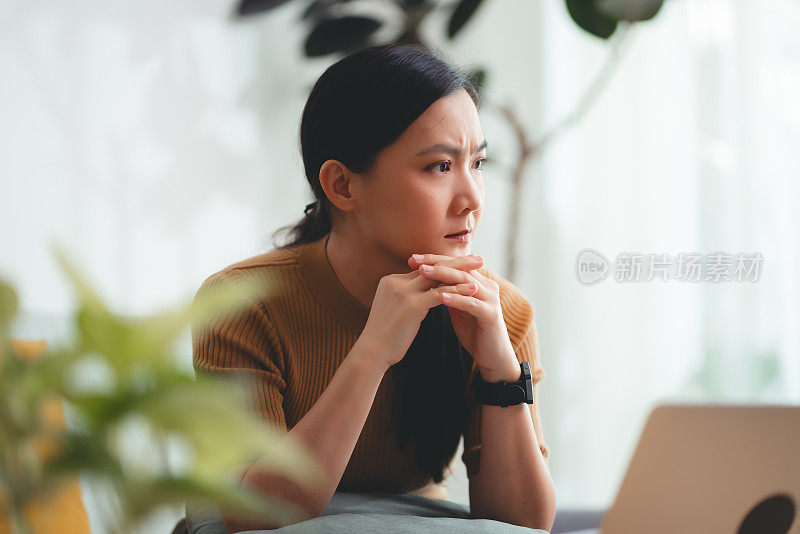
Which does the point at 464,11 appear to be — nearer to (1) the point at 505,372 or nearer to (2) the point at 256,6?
(2) the point at 256,6

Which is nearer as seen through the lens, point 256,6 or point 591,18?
point 591,18

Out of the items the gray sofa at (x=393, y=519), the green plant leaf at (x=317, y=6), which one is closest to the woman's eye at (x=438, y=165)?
the gray sofa at (x=393, y=519)

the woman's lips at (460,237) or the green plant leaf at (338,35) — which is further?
the green plant leaf at (338,35)

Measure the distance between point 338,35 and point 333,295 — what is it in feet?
4.27

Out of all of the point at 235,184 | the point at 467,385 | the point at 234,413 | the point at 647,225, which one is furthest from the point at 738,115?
the point at 234,413

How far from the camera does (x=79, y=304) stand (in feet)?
1.16

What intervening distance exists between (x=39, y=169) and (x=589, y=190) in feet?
5.48

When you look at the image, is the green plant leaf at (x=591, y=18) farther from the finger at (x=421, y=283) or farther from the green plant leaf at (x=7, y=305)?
the green plant leaf at (x=7, y=305)

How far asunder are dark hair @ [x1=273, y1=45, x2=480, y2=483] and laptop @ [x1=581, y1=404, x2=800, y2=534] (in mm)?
455

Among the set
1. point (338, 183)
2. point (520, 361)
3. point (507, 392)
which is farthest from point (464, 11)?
point (507, 392)

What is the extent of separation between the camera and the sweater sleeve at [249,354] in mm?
1101

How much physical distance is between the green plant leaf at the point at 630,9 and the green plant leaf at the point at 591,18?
0.01 m

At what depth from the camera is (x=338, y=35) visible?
2.31 meters

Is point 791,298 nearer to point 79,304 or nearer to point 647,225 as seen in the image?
point 647,225
